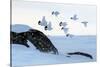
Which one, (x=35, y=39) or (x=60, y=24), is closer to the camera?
(x=35, y=39)

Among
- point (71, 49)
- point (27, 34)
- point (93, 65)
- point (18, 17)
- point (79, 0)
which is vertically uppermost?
point (79, 0)

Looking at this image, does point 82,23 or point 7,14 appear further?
point 82,23

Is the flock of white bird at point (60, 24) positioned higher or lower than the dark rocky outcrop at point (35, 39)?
higher

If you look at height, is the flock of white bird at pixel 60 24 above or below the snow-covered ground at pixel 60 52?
above

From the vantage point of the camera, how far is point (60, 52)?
8.61ft

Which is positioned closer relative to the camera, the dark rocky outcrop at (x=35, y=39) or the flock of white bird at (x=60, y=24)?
the dark rocky outcrop at (x=35, y=39)

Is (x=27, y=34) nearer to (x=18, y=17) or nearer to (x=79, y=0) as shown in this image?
(x=18, y=17)

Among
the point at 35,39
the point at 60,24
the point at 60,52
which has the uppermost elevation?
the point at 60,24

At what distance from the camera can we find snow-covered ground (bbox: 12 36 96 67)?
2439mm

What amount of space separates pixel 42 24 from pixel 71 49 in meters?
0.44

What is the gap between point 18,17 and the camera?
8.00 feet

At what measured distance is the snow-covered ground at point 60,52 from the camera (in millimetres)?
2439

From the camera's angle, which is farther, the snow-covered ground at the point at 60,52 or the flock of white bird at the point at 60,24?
the flock of white bird at the point at 60,24

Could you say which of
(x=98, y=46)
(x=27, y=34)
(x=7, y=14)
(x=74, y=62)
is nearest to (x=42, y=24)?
(x=27, y=34)
